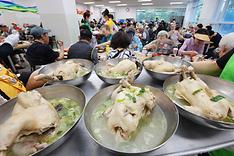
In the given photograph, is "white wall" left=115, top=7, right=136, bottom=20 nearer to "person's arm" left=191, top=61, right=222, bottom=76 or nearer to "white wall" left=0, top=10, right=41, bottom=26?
"white wall" left=0, top=10, right=41, bottom=26

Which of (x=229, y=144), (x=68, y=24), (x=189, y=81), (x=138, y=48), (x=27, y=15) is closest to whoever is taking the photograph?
(x=229, y=144)

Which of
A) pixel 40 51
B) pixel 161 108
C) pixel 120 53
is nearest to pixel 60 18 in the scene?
pixel 40 51

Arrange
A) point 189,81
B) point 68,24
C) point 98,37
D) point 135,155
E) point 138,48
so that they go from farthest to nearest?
point 98,37
point 68,24
point 138,48
point 189,81
point 135,155

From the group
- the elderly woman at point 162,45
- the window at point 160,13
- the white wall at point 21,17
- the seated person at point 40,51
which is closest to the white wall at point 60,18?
the seated person at point 40,51

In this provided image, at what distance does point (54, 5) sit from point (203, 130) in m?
4.79

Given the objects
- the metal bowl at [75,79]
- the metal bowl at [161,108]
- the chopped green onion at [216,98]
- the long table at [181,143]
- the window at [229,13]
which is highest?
the window at [229,13]

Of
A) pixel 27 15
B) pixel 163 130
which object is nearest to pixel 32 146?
pixel 163 130

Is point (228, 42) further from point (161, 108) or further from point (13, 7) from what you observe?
point (13, 7)

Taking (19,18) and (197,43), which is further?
(19,18)

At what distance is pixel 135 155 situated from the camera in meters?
0.53

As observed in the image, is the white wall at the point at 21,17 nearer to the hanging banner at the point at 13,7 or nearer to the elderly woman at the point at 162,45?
the hanging banner at the point at 13,7

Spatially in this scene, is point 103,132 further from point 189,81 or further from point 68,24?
point 68,24

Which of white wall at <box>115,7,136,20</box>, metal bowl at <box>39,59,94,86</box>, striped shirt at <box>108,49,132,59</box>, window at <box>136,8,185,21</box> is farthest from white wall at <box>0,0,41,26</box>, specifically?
window at <box>136,8,185,21</box>

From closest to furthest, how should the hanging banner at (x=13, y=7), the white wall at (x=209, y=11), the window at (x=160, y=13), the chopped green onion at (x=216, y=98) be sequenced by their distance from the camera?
the chopped green onion at (x=216, y=98), the hanging banner at (x=13, y=7), the white wall at (x=209, y=11), the window at (x=160, y=13)
